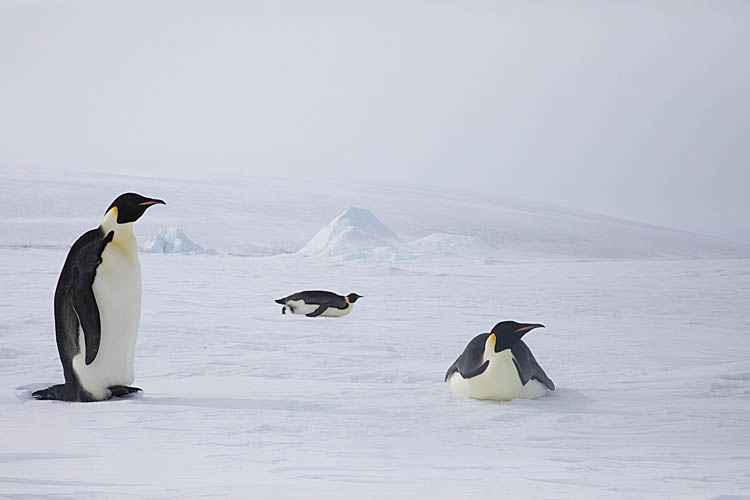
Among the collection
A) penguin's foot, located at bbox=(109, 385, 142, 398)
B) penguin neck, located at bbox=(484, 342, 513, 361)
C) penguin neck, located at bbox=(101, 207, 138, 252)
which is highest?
penguin neck, located at bbox=(101, 207, 138, 252)

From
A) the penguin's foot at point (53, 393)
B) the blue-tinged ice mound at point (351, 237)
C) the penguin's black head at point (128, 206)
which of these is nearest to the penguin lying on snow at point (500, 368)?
the penguin's black head at point (128, 206)

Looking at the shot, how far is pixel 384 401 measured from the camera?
386cm

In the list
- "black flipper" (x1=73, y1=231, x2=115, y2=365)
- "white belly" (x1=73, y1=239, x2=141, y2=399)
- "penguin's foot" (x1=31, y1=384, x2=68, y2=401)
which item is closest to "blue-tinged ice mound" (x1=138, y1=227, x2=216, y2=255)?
"penguin's foot" (x1=31, y1=384, x2=68, y2=401)

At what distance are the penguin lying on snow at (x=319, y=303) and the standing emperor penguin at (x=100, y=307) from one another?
3494 mm

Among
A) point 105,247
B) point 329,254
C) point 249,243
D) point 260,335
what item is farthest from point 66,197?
point 105,247

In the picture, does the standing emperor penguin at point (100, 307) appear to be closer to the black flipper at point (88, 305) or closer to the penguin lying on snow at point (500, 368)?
the black flipper at point (88, 305)

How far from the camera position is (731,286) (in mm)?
11328

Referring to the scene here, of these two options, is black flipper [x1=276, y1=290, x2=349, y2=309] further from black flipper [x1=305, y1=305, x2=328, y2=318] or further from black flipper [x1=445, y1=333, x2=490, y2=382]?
black flipper [x1=445, y1=333, x2=490, y2=382]

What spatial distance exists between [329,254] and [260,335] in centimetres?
1242

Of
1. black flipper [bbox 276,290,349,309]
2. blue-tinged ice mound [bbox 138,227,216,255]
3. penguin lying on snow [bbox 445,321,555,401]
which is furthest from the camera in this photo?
blue-tinged ice mound [bbox 138,227,216,255]

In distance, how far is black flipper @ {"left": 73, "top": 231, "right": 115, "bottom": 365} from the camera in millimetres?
3648

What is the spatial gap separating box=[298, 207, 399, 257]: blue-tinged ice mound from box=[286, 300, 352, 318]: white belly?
33.9 feet

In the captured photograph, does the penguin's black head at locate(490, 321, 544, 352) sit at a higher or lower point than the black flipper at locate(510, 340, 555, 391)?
higher

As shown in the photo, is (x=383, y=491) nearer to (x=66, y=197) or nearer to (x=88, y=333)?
(x=88, y=333)
